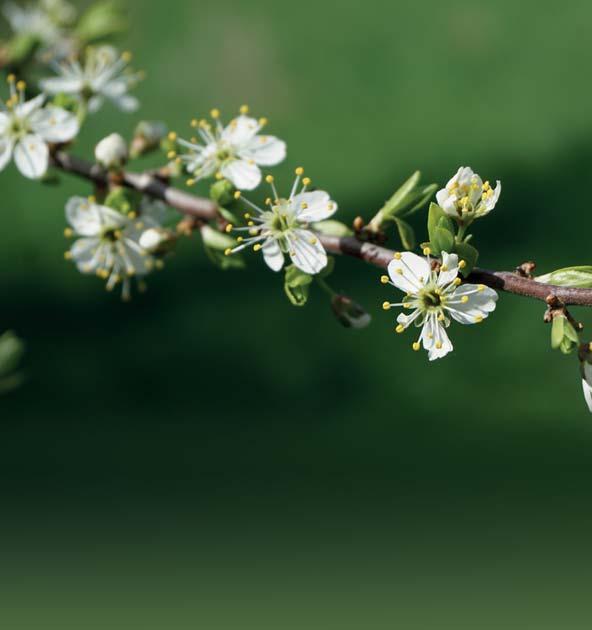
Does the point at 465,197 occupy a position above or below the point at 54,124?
below

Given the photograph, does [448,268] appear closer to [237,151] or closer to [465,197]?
[465,197]

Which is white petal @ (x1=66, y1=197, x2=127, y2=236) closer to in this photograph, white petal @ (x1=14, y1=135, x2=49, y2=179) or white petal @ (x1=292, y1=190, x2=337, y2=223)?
white petal @ (x1=14, y1=135, x2=49, y2=179)

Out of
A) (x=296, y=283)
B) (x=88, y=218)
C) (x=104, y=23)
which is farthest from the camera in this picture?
(x=104, y=23)

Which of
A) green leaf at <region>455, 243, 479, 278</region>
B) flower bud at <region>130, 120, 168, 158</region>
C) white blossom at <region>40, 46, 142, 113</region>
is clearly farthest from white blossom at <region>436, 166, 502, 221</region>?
white blossom at <region>40, 46, 142, 113</region>

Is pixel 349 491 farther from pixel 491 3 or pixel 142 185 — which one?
pixel 491 3

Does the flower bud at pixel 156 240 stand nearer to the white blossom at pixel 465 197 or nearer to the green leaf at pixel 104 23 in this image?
the white blossom at pixel 465 197

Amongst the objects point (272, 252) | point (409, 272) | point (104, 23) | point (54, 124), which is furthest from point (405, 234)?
point (104, 23)

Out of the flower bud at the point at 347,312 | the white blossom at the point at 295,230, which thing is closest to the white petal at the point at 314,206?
the white blossom at the point at 295,230
